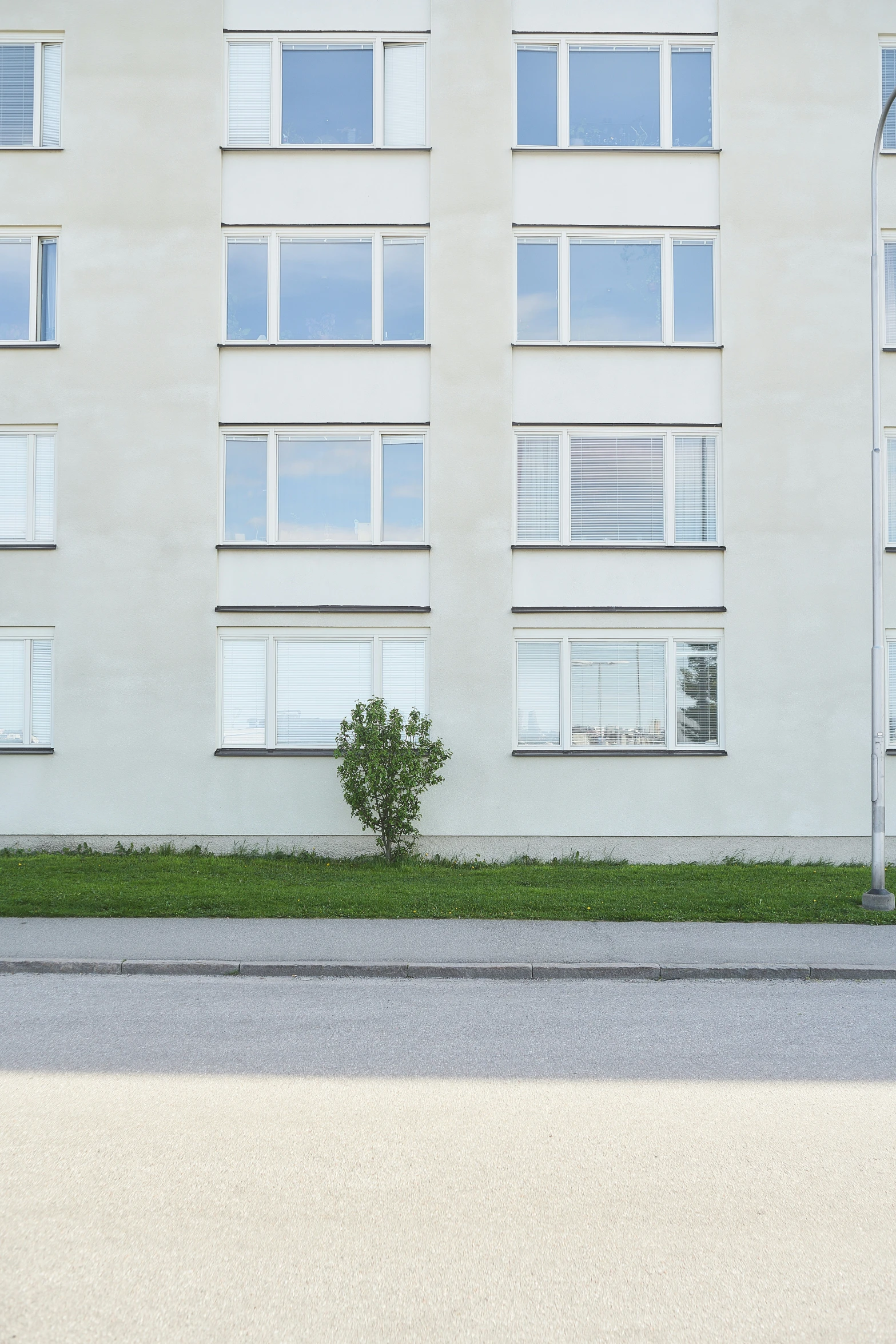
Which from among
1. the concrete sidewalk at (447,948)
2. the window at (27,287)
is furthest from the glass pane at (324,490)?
the concrete sidewalk at (447,948)

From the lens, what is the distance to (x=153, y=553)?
16000 mm

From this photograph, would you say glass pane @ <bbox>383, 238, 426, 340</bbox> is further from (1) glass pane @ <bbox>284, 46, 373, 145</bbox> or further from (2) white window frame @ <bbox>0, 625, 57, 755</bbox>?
(2) white window frame @ <bbox>0, 625, 57, 755</bbox>

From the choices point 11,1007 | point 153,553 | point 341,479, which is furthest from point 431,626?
point 11,1007

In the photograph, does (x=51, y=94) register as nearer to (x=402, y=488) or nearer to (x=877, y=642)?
(x=402, y=488)

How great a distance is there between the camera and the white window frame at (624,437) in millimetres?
16109

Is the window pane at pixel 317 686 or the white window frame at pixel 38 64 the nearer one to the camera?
the window pane at pixel 317 686

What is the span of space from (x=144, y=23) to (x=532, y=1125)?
16310mm

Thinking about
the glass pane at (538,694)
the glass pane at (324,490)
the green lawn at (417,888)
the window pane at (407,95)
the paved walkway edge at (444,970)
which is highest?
the window pane at (407,95)

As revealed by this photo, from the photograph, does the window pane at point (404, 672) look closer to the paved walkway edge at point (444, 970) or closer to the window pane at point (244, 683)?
the window pane at point (244, 683)

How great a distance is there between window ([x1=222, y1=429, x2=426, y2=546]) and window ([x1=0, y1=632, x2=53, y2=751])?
3.10 meters

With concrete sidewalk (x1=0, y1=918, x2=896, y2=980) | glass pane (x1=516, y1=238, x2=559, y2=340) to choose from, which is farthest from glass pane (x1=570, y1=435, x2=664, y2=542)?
concrete sidewalk (x1=0, y1=918, x2=896, y2=980)

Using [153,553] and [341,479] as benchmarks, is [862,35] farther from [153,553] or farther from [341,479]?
[153,553]

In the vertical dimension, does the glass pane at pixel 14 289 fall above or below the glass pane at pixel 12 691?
above

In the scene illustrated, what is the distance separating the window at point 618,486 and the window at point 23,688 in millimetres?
7016
